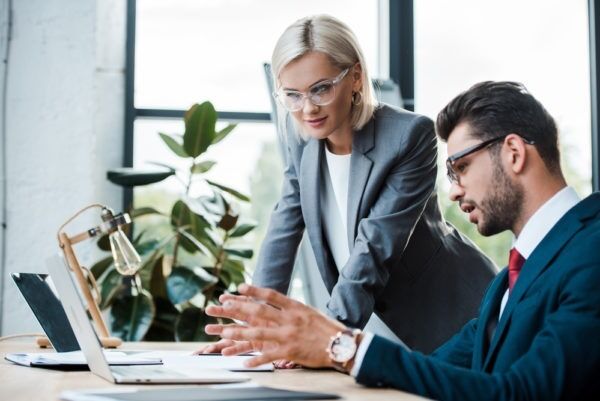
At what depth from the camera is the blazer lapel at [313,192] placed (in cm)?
238

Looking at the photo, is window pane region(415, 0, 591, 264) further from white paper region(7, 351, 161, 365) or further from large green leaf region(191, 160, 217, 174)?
white paper region(7, 351, 161, 365)

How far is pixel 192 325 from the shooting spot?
352 cm

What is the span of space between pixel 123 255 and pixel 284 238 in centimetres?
44

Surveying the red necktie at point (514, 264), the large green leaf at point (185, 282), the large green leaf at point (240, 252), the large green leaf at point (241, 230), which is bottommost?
the large green leaf at point (185, 282)

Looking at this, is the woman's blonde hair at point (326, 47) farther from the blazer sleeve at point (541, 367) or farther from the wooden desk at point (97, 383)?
the blazer sleeve at point (541, 367)

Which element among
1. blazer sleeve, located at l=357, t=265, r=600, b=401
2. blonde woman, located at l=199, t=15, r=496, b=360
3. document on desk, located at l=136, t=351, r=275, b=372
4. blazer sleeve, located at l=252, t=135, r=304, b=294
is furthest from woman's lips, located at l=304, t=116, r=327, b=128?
blazer sleeve, located at l=357, t=265, r=600, b=401

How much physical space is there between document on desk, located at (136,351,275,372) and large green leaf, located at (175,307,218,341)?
139 centimetres

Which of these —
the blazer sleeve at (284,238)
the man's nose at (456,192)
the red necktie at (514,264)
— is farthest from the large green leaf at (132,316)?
the red necktie at (514,264)

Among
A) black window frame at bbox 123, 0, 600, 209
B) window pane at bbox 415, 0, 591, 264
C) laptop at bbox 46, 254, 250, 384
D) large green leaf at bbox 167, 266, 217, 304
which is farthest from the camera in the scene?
window pane at bbox 415, 0, 591, 264

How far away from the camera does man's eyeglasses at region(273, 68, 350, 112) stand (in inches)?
85.6

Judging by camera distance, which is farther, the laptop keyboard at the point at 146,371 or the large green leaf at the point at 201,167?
the large green leaf at the point at 201,167

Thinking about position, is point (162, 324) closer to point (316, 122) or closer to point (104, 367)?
point (316, 122)

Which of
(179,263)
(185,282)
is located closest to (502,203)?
(185,282)

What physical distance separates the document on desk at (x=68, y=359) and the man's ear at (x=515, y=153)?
80 centimetres
